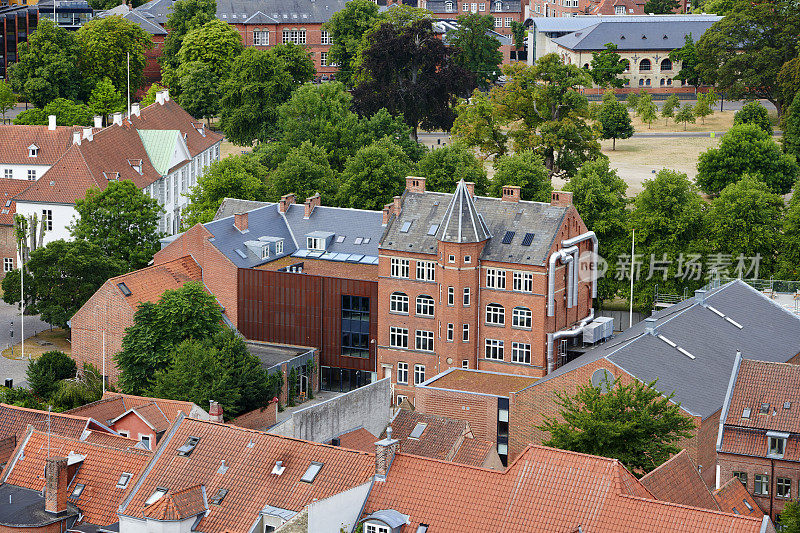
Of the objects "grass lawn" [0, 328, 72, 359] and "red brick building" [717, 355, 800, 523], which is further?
"grass lawn" [0, 328, 72, 359]

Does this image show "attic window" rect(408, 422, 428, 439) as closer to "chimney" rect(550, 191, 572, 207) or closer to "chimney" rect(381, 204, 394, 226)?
"chimney" rect(550, 191, 572, 207)

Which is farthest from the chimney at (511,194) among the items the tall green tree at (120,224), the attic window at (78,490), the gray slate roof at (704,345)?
the attic window at (78,490)

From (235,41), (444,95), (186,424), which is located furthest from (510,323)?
(235,41)

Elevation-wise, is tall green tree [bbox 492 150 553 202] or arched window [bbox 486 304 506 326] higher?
tall green tree [bbox 492 150 553 202]

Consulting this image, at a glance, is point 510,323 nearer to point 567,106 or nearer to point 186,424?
point 186,424

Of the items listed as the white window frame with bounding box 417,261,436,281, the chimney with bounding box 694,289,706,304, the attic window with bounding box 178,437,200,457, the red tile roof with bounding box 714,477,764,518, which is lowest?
the red tile roof with bounding box 714,477,764,518

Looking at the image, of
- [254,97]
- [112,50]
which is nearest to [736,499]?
[254,97]

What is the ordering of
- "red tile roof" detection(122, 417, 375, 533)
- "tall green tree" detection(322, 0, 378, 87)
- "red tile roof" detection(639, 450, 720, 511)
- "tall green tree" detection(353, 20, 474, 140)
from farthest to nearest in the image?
"tall green tree" detection(322, 0, 378, 87)
"tall green tree" detection(353, 20, 474, 140)
"red tile roof" detection(639, 450, 720, 511)
"red tile roof" detection(122, 417, 375, 533)

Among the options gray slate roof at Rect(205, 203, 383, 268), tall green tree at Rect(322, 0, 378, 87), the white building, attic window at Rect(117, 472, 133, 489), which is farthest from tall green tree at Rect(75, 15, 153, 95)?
attic window at Rect(117, 472, 133, 489)
